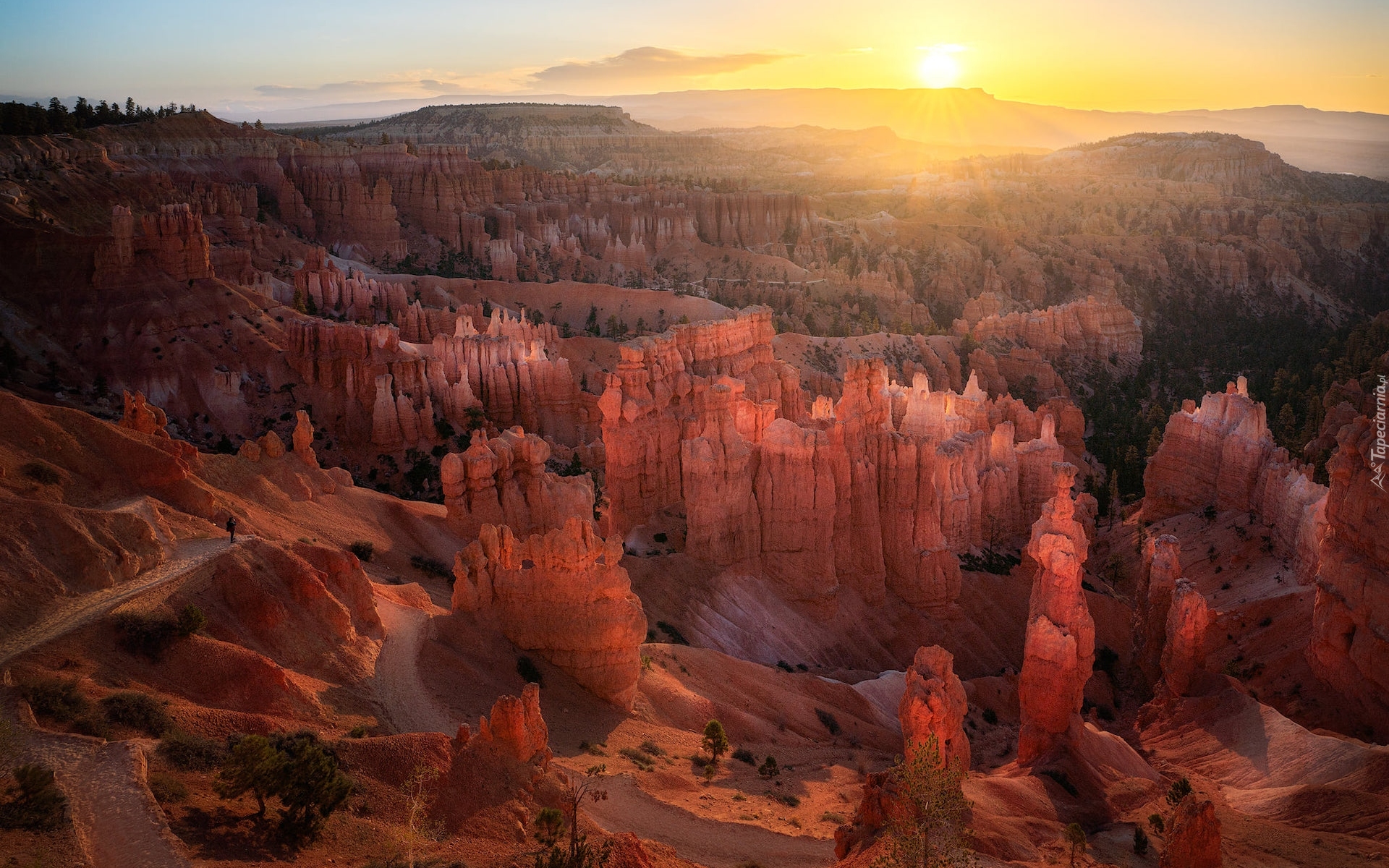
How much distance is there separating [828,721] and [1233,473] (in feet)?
83.6

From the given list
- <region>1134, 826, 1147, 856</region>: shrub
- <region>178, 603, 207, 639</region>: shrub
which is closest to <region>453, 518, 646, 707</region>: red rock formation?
<region>178, 603, 207, 639</region>: shrub

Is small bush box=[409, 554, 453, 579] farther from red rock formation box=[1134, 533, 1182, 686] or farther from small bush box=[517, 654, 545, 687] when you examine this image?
red rock formation box=[1134, 533, 1182, 686]

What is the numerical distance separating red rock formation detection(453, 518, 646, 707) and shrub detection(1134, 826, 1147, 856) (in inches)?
407

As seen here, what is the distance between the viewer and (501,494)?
34500mm

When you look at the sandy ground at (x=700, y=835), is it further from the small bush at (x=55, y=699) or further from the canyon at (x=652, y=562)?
the small bush at (x=55, y=699)

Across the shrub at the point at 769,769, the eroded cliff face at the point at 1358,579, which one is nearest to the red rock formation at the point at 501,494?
the shrub at the point at 769,769

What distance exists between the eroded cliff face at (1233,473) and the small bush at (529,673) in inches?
972

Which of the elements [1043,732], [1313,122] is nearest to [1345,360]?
[1043,732]

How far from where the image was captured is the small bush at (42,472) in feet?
69.6

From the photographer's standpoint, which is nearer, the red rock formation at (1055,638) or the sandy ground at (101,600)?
the sandy ground at (101,600)

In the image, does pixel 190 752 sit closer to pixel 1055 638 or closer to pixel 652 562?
pixel 1055 638

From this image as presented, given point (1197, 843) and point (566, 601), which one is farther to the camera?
point (566, 601)

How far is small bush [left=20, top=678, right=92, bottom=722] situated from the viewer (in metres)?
14.1

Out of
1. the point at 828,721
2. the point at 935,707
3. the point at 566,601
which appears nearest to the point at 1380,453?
the point at 935,707
